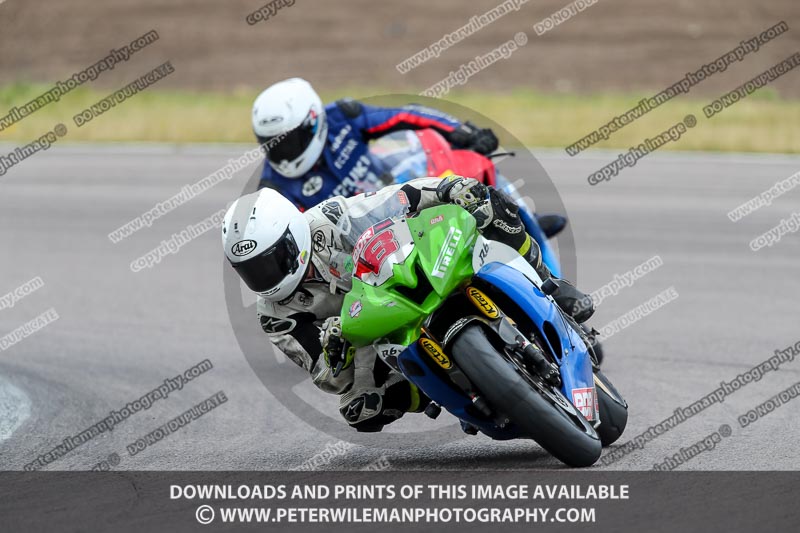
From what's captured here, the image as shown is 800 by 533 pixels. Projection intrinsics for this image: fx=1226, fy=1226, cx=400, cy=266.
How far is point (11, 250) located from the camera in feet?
44.2

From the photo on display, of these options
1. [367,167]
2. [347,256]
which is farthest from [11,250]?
[347,256]

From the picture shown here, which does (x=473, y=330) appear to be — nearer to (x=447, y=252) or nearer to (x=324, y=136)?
(x=447, y=252)

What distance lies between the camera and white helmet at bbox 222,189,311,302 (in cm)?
602

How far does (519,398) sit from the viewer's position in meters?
5.18

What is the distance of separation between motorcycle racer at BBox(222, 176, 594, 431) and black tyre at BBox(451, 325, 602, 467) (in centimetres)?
76

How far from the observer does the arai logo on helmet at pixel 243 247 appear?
6000 mm

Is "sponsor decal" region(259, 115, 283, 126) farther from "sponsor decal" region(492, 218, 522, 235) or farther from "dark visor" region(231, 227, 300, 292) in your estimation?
"sponsor decal" region(492, 218, 522, 235)

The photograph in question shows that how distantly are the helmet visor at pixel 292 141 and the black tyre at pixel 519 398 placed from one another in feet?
12.3

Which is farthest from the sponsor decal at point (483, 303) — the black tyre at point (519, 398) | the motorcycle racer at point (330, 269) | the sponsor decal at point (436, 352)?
the motorcycle racer at point (330, 269)

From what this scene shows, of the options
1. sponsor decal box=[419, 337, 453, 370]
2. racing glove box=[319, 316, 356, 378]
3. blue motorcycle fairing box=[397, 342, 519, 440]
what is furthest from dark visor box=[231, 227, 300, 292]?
sponsor decal box=[419, 337, 453, 370]

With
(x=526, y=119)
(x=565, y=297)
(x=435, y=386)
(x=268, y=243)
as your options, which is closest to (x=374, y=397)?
(x=435, y=386)

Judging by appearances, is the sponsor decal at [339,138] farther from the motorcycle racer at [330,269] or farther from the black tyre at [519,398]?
the black tyre at [519,398]

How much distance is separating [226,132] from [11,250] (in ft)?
25.0

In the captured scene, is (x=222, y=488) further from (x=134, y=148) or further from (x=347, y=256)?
(x=134, y=148)
